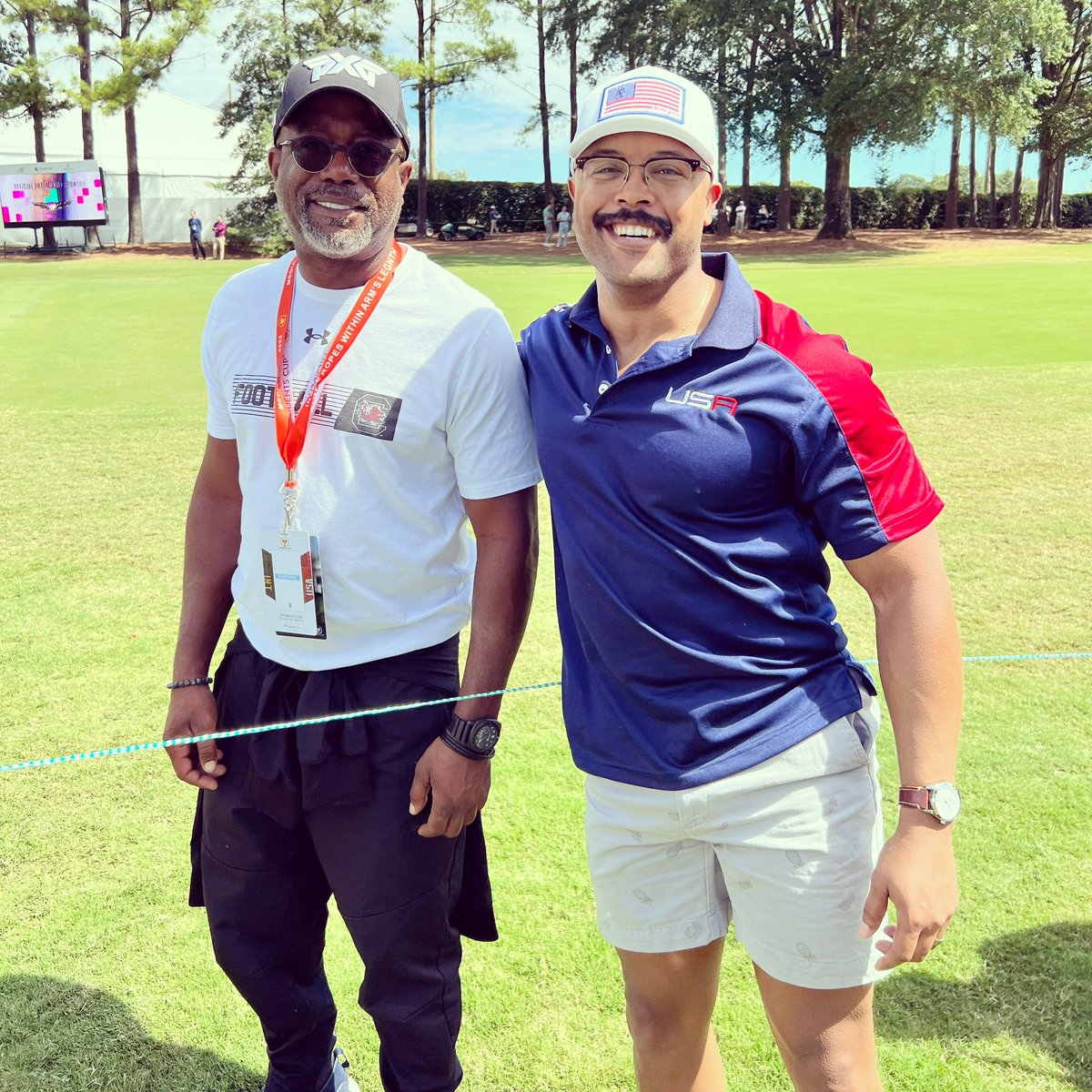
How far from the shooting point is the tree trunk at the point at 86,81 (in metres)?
41.5

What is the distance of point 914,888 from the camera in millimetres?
1972

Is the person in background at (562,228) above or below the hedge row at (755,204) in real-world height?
below

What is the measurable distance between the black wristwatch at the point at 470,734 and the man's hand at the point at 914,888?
2.76 ft

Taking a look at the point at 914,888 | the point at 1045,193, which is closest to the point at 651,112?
the point at 914,888

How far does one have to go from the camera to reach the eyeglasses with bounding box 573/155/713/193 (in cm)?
222

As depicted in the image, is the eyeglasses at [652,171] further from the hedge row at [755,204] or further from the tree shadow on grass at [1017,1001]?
the hedge row at [755,204]

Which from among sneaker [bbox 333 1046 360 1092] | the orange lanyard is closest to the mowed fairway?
sneaker [bbox 333 1046 360 1092]

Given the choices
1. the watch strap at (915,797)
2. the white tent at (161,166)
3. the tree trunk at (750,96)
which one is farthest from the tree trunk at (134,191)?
the watch strap at (915,797)

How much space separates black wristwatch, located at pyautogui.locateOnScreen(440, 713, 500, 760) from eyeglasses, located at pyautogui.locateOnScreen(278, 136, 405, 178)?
1.23 meters

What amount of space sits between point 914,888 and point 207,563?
1819 millimetres

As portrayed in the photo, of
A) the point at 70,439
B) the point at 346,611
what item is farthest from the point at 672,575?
the point at 70,439

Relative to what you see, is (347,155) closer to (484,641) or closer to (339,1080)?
(484,641)

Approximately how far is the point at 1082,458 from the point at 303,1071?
8.10m

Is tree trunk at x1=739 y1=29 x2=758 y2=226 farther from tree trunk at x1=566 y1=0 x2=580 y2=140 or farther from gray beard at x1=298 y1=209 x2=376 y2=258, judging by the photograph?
gray beard at x1=298 y1=209 x2=376 y2=258
